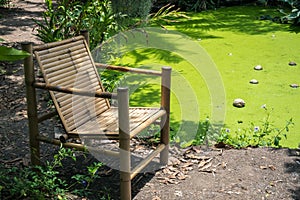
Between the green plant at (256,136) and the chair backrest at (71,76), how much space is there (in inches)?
38.9

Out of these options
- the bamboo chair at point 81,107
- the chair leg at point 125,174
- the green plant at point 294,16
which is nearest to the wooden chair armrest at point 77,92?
the bamboo chair at point 81,107

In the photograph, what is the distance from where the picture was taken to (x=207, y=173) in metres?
2.81

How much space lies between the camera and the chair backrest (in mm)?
2588

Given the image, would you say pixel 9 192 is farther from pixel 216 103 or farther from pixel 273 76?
pixel 273 76

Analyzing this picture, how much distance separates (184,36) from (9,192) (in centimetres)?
469

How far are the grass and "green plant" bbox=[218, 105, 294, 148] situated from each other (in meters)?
0.08

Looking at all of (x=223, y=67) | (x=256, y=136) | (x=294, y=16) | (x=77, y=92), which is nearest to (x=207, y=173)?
(x=256, y=136)

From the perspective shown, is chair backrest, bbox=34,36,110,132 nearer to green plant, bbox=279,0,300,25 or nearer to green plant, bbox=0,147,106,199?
green plant, bbox=0,147,106,199

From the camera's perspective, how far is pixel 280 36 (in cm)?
665

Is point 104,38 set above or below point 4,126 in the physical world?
above

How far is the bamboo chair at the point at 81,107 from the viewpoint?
2346 millimetres

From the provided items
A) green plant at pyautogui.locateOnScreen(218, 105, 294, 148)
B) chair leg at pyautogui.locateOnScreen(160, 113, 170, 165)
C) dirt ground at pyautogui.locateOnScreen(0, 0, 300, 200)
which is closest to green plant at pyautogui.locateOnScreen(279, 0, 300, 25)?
green plant at pyautogui.locateOnScreen(218, 105, 294, 148)

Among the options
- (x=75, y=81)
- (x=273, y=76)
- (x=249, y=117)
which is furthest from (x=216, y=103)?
(x=75, y=81)

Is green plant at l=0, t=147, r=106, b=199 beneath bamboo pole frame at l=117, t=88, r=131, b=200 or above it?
beneath
